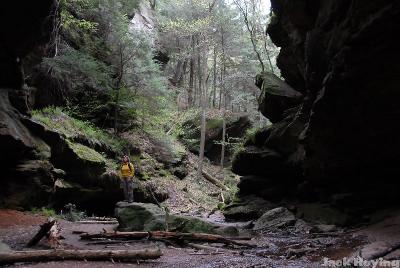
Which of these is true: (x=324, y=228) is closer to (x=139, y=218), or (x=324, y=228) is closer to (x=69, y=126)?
(x=139, y=218)

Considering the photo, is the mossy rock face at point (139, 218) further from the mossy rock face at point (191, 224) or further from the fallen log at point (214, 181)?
the fallen log at point (214, 181)

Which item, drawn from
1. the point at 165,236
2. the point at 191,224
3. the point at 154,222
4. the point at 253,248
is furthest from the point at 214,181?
the point at 253,248

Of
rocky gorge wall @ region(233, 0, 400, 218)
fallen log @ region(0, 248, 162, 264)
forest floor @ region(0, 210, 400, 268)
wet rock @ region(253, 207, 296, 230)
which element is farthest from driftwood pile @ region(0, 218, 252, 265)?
rocky gorge wall @ region(233, 0, 400, 218)

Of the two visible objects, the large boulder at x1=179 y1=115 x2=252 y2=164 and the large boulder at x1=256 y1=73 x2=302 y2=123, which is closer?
the large boulder at x1=256 y1=73 x2=302 y2=123

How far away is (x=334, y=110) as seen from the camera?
1141 cm

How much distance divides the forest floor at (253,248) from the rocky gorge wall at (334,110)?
7.35 feet

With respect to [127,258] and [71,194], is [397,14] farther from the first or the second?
[71,194]

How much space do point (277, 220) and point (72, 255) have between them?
28.9ft

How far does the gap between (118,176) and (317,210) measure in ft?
31.2

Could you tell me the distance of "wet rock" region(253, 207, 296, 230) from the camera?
534 inches

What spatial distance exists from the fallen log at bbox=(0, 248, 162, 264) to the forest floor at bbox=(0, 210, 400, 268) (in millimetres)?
128

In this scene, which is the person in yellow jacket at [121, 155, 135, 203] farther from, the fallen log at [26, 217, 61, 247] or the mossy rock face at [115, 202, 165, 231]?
the fallen log at [26, 217, 61, 247]

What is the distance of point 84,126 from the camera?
63.3 ft

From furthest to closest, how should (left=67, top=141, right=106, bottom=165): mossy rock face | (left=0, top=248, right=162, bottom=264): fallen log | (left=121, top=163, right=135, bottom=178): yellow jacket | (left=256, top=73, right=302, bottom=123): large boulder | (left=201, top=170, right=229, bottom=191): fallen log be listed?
(left=201, top=170, right=229, bottom=191): fallen log
(left=256, top=73, right=302, bottom=123): large boulder
(left=67, top=141, right=106, bottom=165): mossy rock face
(left=121, top=163, right=135, bottom=178): yellow jacket
(left=0, top=248, right=162, bottom=264): fallen log
